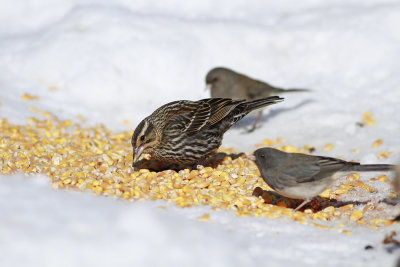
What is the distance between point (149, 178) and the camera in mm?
6996

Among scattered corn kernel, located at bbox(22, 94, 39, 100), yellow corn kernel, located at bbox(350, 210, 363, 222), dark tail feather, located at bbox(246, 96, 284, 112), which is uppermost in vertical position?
dark tail feather, located at bbox(246, 96, 284, 112)

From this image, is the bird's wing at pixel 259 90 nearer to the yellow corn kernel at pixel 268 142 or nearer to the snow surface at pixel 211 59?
the snow surface at pixel 211 59

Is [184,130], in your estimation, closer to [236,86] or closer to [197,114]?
[197,114]

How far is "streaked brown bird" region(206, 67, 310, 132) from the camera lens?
10328mm

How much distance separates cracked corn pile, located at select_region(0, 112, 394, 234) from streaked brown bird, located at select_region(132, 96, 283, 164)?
0.26 meters

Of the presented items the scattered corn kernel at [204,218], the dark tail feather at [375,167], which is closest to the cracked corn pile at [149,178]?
the scattered corn kernel at [204,218]

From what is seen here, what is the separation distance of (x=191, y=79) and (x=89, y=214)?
265 inches

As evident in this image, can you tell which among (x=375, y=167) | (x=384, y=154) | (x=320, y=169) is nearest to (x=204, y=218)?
(x=320, y=169)

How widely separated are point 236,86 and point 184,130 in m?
3.31

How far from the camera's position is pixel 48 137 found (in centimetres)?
870

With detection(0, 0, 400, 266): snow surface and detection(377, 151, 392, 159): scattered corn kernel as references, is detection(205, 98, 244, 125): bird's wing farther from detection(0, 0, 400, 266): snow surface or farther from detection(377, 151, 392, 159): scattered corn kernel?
detection(377, 151, 392, 159): scattered corn kernel

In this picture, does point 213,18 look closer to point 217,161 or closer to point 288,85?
point 288,85

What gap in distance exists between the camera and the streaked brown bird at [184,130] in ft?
23.1

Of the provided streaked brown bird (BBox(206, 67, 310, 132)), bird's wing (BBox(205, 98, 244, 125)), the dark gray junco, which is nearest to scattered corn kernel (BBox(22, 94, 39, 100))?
streaked brown bird (BBox(206, 67, 310, 132))
